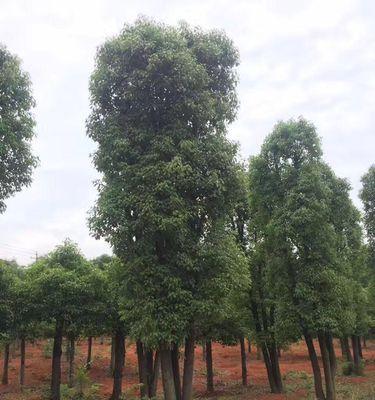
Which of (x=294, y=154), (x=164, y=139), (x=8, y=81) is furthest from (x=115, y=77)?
(x=294, y=154)

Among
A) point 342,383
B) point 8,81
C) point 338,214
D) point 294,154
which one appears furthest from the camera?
point 342,383

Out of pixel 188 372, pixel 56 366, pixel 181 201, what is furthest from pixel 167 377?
pixel 56 366

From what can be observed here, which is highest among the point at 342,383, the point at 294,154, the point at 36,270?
the point at 294,154

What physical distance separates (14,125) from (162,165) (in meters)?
5.96

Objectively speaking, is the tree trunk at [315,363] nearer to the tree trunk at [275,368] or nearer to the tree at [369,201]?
the tree trunk at [275,368]

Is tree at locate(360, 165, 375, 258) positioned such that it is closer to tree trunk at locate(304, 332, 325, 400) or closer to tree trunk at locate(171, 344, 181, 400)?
tree trunk at locate(304, 332, 325, 400)

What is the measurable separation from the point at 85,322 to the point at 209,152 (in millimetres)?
13312

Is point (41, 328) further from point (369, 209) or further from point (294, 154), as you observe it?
point (369, 209)

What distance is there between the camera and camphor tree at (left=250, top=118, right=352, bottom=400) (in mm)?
18922

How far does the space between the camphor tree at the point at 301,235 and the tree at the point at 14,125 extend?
10495 mm

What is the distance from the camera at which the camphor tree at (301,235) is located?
18.9 metres

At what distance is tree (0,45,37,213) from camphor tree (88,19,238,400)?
9.06ft

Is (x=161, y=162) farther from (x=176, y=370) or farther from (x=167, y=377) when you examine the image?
(x=176, y=370)

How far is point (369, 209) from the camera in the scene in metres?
27.2
